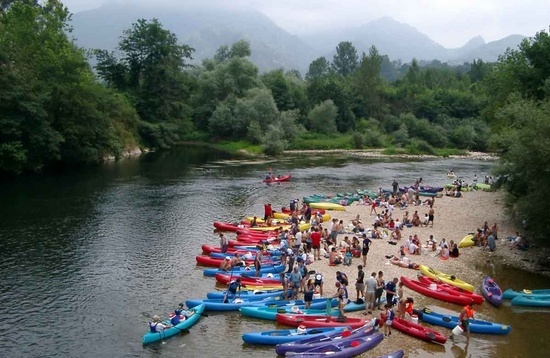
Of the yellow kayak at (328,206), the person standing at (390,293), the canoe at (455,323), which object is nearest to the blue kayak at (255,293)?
the person standing at (390,293)

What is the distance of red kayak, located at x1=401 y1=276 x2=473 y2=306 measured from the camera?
79.1ft

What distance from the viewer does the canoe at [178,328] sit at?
2006 cm

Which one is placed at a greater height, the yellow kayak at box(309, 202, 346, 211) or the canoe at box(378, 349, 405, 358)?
the yellow kayak at box(309, 202, 346, 211)

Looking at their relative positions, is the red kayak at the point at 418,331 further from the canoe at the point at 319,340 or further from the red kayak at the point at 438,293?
the red kayak at the point at 438,293

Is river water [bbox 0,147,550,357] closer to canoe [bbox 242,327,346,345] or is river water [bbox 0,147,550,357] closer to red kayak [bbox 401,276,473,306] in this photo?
canoe [bbox 242,327,346,345]

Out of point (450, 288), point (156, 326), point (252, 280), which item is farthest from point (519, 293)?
point (156, 326)

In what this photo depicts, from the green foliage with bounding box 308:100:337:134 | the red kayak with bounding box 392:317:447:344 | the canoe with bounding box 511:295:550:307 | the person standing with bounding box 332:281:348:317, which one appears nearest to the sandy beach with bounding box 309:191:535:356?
the red kayak with bounding box 392:317:447:344

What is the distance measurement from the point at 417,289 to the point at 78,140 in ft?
170

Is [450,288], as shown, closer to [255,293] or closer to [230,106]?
[255,293]

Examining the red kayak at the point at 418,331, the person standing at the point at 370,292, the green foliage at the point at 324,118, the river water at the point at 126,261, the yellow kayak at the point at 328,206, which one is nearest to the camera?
the red kayak at the point at 418,331

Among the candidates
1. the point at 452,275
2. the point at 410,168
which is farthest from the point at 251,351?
the point at 410,168

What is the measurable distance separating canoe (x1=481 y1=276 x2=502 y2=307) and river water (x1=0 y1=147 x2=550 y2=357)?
524mm

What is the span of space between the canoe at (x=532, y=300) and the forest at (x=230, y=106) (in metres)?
4.92

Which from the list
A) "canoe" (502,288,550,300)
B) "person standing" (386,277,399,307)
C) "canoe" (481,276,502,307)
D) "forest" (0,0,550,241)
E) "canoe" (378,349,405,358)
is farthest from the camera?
"forest" (0,0,550,241)
